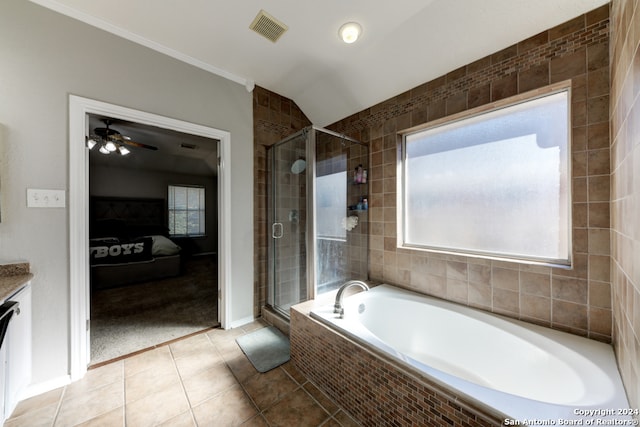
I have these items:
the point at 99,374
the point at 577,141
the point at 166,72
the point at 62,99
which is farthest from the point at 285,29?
the point at 99,374

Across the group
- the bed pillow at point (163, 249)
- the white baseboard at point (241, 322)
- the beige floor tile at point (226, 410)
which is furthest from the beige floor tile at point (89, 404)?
the bed pillow at point (163, 249)

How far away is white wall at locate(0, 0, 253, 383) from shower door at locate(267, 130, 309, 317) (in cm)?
122

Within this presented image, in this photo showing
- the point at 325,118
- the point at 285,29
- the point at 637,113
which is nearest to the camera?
the point at 637,113

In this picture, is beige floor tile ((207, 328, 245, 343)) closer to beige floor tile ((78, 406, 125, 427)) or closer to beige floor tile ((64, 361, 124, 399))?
beige floor tile ((64, 361, 124, 399))

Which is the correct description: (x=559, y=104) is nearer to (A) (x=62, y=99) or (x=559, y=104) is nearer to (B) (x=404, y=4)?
(B) (x=404, y=4)

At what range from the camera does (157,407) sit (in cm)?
137

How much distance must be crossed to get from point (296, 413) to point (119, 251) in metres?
3.93

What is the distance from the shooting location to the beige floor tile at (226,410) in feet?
4.20

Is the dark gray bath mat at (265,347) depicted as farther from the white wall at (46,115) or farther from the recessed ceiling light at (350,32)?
the recessed ceiling light at (350,32)

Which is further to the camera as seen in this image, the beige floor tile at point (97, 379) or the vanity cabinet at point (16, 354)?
the beige floor tile at point (97, 379)

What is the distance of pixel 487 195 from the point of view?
1.78 metres

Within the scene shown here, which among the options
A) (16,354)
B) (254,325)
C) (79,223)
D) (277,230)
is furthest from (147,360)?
(277,230)

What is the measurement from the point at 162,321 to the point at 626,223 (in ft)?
11.3

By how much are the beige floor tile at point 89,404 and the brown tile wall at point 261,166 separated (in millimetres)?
1186
